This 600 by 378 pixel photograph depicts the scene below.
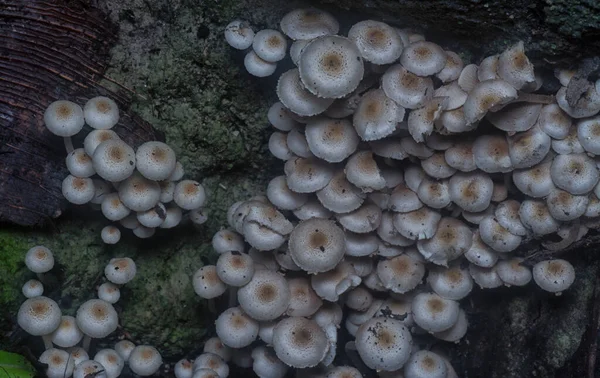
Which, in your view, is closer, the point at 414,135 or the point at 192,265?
the point at 414,135

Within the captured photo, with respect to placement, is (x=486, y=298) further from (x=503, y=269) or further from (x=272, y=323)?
(x=272, y=323)

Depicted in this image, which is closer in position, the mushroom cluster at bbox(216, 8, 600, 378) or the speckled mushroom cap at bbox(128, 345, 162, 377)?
the mushroom cluster at bbox(216, 8, 600, 378)

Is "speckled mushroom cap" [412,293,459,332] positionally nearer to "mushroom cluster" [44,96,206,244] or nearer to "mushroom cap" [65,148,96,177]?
"mushroom cluster" [44,96,206,244]

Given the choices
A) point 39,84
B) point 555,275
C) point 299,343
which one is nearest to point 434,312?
point 555,275

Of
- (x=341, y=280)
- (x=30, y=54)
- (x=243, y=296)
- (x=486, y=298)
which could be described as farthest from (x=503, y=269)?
(x=30, y=54)

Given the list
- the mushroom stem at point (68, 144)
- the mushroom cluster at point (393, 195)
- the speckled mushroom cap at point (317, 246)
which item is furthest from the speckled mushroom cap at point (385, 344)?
the mushroom stem at point (68, 144)

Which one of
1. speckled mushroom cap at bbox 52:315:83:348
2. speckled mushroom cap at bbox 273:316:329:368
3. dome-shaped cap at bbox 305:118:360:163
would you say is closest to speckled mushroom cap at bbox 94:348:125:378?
speckled mushroom cap at bbox 52:315:83:348

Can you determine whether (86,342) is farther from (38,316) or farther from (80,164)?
(80,164)
